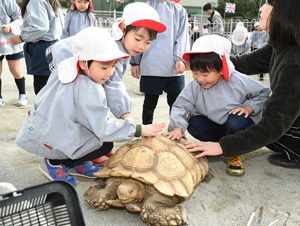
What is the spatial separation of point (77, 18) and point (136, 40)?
4.53 ft

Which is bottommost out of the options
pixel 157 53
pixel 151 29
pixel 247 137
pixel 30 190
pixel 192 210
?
pixel 192 210

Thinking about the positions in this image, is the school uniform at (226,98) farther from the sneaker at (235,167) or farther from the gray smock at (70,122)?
the gray smock at (70,122)

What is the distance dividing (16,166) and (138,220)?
3.98ft

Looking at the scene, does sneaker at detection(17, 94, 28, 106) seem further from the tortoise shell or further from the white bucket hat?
Result: the tortoise shell

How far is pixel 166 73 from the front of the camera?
9.30 ft

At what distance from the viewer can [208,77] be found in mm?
2234

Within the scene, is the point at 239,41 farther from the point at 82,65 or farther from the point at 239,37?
the point at 82,65

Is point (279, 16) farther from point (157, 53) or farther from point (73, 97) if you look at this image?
point (73, 97)

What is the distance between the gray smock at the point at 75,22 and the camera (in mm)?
3279

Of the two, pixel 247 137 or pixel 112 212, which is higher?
pixel 247 137

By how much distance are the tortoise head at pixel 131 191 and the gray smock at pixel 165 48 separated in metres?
1.38

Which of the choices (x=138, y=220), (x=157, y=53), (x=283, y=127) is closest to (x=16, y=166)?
(x=138, y=220)

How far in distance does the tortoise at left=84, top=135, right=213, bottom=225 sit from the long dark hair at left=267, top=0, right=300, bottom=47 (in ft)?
3.86

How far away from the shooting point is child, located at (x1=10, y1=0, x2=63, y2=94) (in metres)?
2.91
